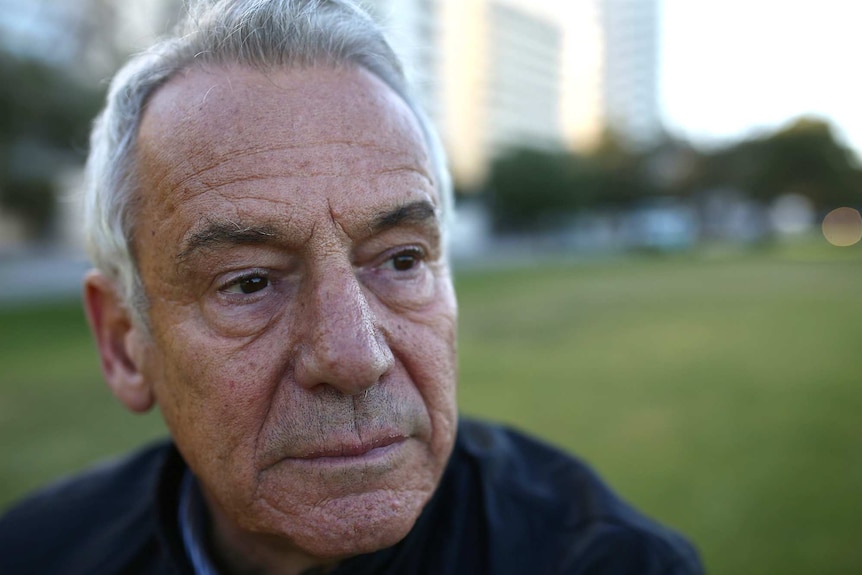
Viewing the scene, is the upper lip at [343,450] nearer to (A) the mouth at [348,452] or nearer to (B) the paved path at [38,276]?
(A) the mouth at [348,452]

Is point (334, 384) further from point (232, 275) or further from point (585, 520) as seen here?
A: point (585, 520)

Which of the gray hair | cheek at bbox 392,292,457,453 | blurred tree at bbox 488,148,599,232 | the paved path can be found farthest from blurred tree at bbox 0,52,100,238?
blurred tree at bbox 488,148,599,232

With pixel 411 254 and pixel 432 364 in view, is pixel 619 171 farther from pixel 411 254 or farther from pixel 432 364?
pixel 432 364

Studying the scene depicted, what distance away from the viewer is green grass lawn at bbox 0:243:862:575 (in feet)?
12.7

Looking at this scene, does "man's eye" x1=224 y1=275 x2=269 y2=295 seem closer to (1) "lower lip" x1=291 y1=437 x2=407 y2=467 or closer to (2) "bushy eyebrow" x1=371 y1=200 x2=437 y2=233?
(2) "bushy eyebrow" x1=371 y1=200 x2=437 y2=233

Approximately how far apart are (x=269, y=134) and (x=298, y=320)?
43cm

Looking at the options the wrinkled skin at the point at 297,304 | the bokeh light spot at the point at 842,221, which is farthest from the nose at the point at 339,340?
the bokeh light spot at the point at 842,221

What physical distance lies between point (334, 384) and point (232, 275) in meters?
0.36

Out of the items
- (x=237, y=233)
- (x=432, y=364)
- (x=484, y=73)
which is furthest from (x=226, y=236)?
(x=484, y=73)

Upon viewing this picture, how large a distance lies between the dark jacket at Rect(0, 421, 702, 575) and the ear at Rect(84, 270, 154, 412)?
29 centimetres

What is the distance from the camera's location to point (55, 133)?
1700 centimetres

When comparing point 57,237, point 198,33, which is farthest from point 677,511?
point 57,237

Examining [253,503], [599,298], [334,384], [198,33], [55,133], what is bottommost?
[599,298]

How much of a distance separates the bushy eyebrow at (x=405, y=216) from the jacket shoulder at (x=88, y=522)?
1.01m
